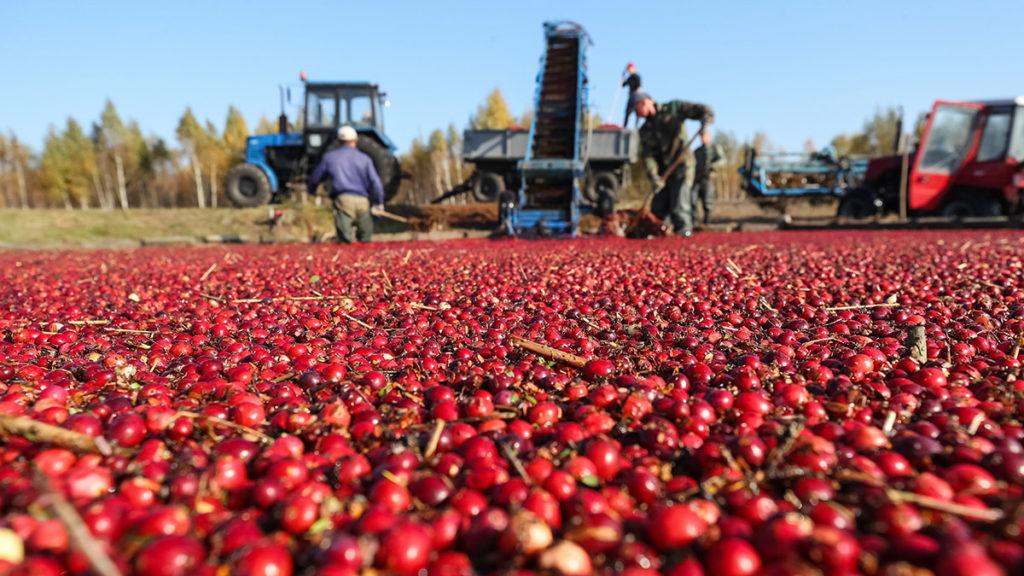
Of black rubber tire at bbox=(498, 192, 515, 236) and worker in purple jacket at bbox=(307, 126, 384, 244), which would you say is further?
black rubber tire at bbox=(498, 192, 515, 236)

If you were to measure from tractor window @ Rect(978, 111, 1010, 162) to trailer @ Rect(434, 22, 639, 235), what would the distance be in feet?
30.4

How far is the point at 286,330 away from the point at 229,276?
2.97 metres

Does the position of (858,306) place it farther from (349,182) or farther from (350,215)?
(350,215)

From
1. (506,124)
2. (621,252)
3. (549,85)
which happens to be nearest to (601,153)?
(549,85)

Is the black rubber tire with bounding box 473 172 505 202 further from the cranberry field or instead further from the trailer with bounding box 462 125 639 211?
the cranberry field

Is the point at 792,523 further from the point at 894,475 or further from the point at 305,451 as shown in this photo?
the point at 305,451

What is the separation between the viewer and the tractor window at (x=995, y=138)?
14.5 metres

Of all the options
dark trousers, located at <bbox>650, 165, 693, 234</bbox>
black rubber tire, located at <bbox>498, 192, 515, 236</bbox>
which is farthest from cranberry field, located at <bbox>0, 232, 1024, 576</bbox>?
black rubber tire, located at <bbox>498, 192, 515, 236</bbox>

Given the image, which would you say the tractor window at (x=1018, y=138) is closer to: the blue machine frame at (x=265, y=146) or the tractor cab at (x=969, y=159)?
the tractor cab at (x=969, y=159)

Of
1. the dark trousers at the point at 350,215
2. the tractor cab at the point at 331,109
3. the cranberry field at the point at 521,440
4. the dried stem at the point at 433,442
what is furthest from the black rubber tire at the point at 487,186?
the dried stem at the point at 433,442

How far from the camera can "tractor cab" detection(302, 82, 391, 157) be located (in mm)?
17125

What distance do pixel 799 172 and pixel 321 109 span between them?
18.2m

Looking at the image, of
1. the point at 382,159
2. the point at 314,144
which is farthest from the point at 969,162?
the point at 314,144

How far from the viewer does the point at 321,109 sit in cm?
1723
